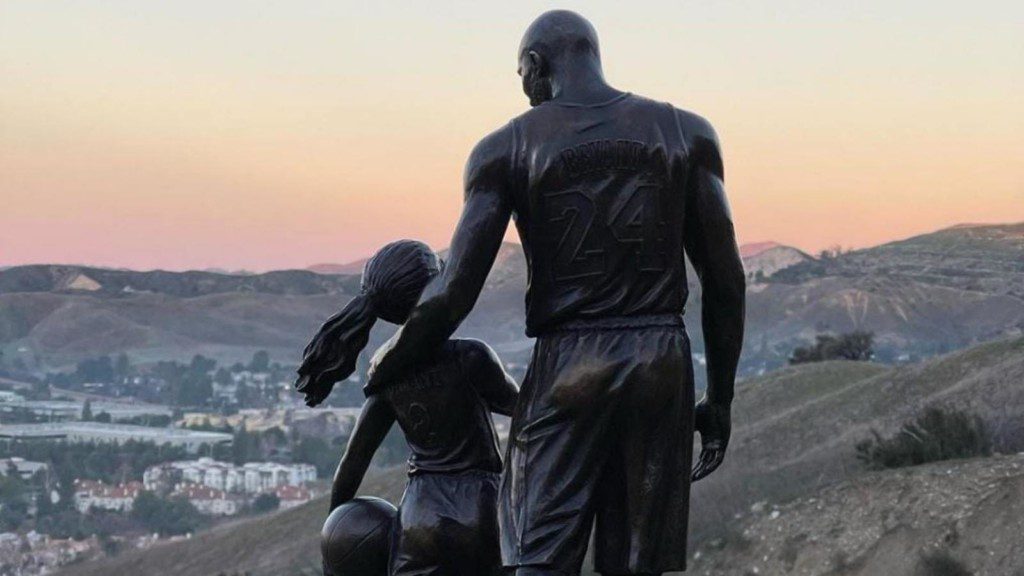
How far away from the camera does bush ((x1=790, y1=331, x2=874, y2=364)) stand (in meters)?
56.5

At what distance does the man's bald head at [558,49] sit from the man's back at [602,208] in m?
0.22

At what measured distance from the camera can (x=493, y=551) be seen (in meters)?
6.40

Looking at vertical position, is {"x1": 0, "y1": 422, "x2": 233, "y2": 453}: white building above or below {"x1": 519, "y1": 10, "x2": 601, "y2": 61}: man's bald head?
below

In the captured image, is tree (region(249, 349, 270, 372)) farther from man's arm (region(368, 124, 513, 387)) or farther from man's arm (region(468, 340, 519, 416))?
man's arm (region(368, 124, 513, 387))

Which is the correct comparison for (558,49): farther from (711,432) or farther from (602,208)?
(711,432)

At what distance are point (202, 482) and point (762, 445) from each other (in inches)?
2612

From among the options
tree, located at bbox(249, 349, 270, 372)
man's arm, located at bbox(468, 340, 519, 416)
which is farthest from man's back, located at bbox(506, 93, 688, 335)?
tree, located at bbox(249, 349, 270, 372)

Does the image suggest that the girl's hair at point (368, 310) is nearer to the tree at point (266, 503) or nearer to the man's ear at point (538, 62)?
the man's ear at point (538, 62)

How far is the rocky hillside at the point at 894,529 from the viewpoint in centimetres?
2217

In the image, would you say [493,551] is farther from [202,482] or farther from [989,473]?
[202,482]

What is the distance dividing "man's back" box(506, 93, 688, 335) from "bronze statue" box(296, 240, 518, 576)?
53 cm

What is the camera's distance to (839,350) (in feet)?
186

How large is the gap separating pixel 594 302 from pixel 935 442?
2064cm

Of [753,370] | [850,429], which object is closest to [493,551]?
[850,429]
